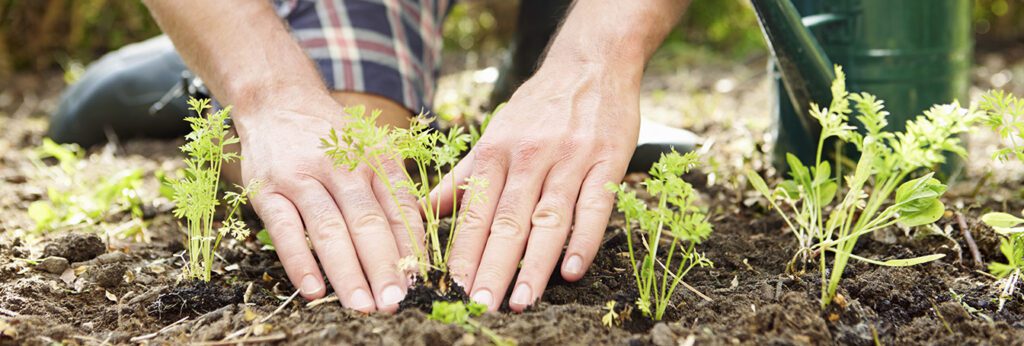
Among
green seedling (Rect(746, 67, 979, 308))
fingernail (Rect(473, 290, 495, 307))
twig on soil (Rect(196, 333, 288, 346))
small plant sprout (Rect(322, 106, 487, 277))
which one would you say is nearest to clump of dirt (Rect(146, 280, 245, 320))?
twig on soil (Rect(196, 333, 288, 346))

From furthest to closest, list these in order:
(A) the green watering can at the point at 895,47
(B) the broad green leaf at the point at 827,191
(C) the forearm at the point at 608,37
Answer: (A) the green watering can at the point at 895,47, (C) the forearm at the point at 608,37, (B) the broad green leaf at the point at 827,191

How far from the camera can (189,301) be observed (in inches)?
61.0

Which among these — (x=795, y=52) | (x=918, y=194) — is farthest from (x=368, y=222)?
(x=795, y=52)

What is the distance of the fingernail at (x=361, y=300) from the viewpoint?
1.44 metres

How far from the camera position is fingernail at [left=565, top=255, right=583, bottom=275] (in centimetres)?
153

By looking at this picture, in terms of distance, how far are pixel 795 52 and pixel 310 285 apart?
1.26m

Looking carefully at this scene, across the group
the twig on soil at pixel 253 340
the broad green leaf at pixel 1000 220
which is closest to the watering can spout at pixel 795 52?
the broad green leaf at pixel 1000 220

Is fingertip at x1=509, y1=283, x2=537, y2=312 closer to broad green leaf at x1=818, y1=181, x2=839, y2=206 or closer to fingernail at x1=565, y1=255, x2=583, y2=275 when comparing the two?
fingernail at x1=565, y1=255, x2=583, y2=275

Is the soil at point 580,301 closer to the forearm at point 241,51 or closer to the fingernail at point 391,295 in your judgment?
the fingernail at point 391,295

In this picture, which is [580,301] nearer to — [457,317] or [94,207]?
[457,317]

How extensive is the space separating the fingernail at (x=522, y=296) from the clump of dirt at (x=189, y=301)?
0.54 meters

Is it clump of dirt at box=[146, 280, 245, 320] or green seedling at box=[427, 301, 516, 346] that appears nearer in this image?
green seedling at box=[427, 301, 516, 346]

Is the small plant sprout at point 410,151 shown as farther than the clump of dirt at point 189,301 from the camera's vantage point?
No

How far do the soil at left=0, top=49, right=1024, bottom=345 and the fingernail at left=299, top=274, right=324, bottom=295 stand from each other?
0.03 meters
